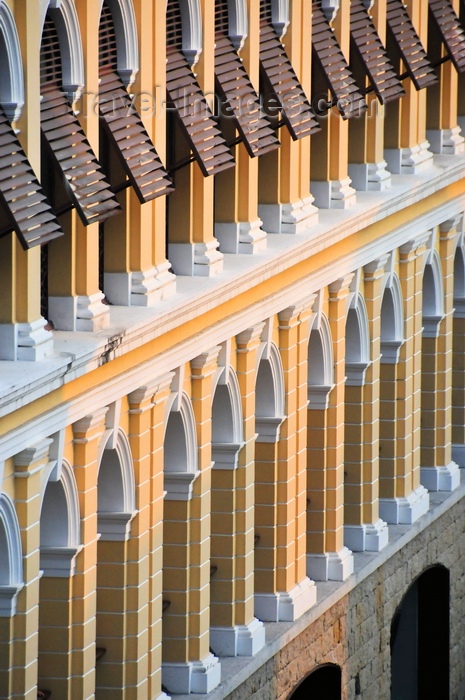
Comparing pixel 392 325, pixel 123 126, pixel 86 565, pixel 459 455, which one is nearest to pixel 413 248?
pixel 392 325

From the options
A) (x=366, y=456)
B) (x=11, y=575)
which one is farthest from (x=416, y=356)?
(x=11, y=575)

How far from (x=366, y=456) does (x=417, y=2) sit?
314 inches

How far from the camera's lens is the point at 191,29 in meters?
34.7

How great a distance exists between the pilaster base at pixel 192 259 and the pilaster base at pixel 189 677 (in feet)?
18.1

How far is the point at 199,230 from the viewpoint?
1404 inches

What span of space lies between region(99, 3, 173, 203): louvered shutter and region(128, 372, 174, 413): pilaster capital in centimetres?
251

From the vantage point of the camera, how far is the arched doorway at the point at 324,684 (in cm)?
4081

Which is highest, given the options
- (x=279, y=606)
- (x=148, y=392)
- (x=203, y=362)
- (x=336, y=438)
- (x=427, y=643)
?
(x=148, y=392)

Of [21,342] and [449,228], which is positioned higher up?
[21,342]

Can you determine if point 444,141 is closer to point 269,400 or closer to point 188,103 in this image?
point 269,400

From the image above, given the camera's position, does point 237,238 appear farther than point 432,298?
No

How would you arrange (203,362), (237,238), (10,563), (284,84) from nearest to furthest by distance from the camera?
(10,563) < (203,362) < (237,238) < (284,84)

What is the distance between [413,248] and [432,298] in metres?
2.95

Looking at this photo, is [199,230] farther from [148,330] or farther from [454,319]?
[454,319]
